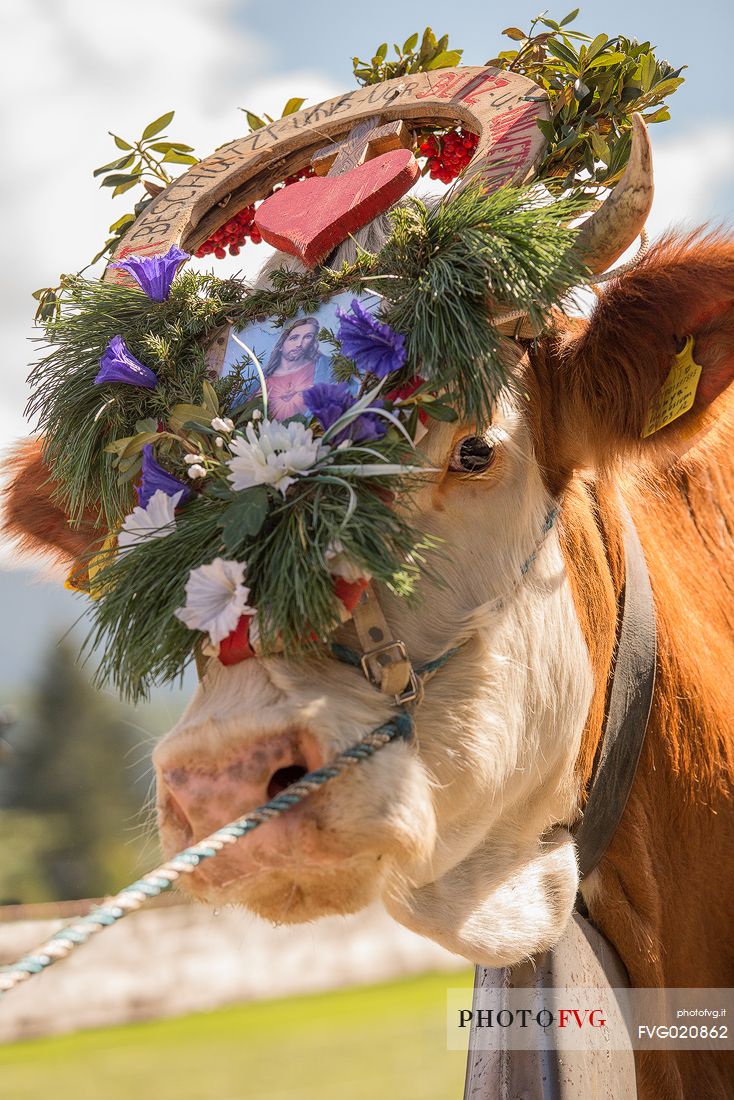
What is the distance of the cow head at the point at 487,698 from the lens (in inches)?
72.4

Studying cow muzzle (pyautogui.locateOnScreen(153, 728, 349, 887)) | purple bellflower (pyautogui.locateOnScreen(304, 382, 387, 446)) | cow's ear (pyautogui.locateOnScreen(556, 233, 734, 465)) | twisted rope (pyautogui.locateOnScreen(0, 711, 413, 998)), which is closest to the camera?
twisted rope (pyautogui.locateOnScreen(0, 711, 413, 998))

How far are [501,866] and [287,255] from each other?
5.11 feet

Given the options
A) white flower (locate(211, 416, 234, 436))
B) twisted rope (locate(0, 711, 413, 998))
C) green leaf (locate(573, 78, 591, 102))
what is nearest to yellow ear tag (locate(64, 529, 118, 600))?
white flower (locate(211, 416, 234, 436))

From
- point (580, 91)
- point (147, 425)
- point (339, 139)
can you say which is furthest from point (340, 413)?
point (339, 139)

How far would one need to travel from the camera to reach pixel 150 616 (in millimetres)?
2037

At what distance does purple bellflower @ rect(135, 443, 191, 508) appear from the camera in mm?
2180

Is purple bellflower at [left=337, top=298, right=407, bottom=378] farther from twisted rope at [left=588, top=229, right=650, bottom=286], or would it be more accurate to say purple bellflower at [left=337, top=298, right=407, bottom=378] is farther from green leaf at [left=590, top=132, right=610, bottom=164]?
green leaf at [left=590, top=132, right=610, bottom=164]

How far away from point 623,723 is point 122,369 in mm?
1493

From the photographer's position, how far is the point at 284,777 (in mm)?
1856

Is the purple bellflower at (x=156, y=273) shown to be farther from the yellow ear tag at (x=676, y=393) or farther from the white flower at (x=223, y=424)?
the yellow ear tag at (x=676, y=393)

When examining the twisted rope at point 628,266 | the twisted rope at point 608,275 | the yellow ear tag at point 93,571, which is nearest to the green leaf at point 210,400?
the yellow ear tag at point 93,571

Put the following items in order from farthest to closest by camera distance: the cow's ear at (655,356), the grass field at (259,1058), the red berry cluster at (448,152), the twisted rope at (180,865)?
the grass field at (259,1058) → the red berry cluster at (448,152) → the cow's ear at (655,356) → the twisted rope at (180,865)

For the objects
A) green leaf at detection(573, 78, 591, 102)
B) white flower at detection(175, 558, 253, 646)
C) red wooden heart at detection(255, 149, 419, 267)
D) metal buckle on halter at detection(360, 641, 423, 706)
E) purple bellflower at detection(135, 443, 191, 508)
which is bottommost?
metal buckle on halter at detection(360, 641, 423, 706)

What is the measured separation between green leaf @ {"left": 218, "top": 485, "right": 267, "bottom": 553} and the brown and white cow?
0.24 m
